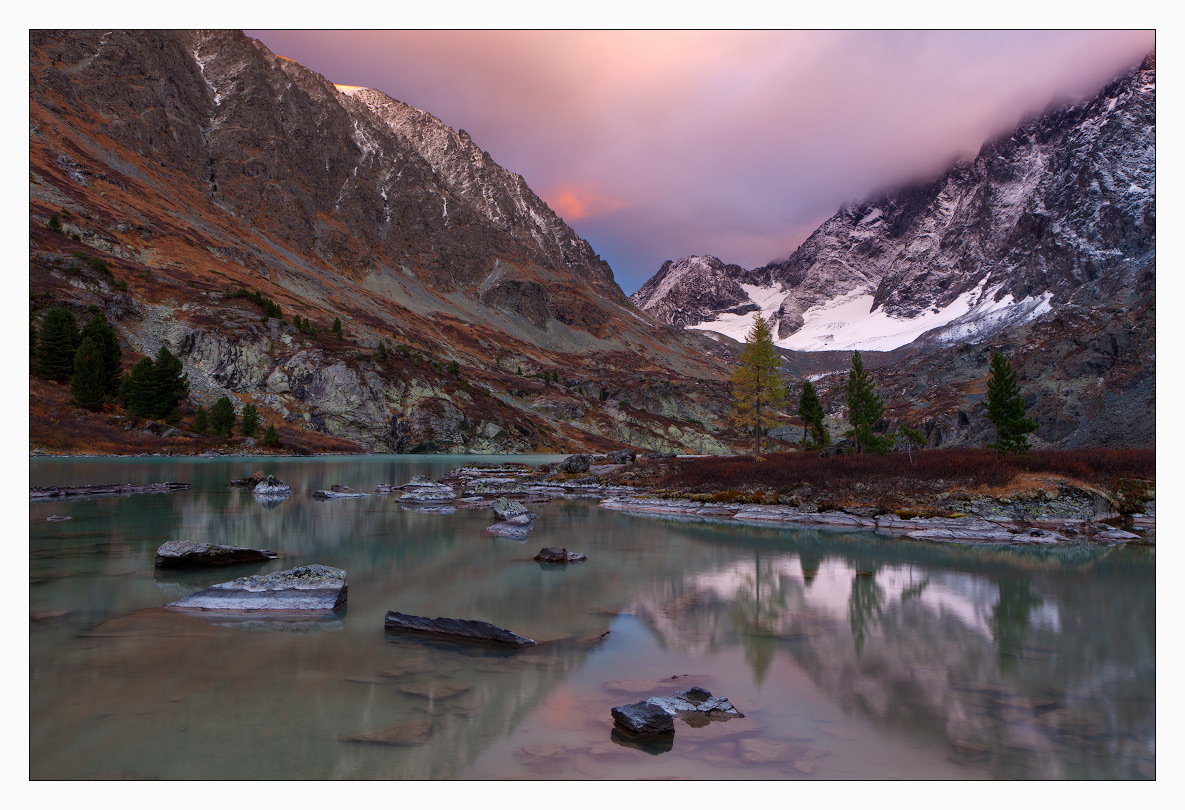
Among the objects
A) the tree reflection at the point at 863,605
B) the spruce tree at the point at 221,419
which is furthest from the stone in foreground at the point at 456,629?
the spruce tree at the point at 221,419

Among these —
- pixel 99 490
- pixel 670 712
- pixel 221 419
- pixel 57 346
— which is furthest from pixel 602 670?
pixel 221 419

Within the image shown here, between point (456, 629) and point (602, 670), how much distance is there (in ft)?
11.7

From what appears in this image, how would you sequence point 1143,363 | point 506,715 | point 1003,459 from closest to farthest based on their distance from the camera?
point 506,715
point 1003,459
point 1143,363

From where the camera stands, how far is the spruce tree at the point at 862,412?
6266 centimetres

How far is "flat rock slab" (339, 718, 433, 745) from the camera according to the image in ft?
26.4

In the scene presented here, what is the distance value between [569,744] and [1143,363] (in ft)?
396

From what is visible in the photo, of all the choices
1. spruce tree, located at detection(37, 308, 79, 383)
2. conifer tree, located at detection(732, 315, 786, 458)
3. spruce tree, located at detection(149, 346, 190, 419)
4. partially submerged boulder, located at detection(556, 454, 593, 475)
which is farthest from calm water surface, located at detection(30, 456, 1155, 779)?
spruce tree, located at detection(149, 346, 190, 419)

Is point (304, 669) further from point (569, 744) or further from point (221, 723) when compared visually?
point (569, 744)

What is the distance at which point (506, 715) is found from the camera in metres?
8.98

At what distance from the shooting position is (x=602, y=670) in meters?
11.3

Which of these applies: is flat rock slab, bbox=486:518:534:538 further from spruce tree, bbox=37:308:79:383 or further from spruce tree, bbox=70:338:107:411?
spruce tree, bbox=37:308:79:383

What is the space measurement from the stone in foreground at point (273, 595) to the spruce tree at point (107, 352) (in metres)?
92.4

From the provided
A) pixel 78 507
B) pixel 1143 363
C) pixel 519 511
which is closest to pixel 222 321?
pixel 78 507

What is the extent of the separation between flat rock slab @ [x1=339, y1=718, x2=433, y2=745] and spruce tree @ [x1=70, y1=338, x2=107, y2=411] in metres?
98.3
